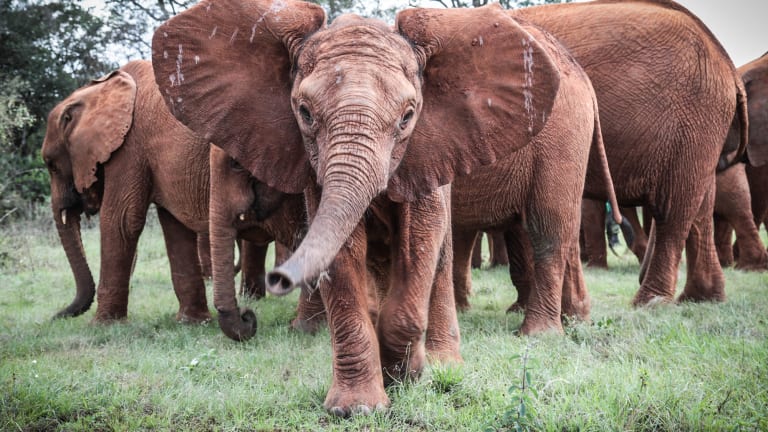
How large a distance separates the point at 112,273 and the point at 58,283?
10.9ft

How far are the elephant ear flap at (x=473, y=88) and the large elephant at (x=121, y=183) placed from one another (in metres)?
3.36

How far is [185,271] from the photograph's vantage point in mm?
7676

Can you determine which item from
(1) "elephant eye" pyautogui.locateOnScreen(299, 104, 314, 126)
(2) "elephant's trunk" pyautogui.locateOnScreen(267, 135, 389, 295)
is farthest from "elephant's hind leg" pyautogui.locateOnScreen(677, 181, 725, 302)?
(1) "elephant eye" pyautogui.locateOnScreen(299, 104, 314, 126)

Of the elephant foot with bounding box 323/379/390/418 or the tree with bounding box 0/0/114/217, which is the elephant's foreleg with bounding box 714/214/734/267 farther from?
the tree with bounding box 0/0/114/217

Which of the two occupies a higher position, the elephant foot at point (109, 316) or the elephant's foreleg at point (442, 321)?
the elephant's foreleg at point (442, 321)

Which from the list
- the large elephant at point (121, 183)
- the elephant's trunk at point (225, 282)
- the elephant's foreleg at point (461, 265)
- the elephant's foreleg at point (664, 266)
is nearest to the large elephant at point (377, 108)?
the elephant's trunk at point (225, 282)

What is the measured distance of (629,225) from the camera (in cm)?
1322

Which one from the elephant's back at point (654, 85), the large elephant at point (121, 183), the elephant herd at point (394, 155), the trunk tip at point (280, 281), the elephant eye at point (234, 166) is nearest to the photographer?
the trunk tip at point (280, 281)

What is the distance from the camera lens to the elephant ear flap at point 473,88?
13.3 feet

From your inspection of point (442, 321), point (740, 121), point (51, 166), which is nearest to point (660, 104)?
point (740, 121)

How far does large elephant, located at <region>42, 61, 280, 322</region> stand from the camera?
7105mm

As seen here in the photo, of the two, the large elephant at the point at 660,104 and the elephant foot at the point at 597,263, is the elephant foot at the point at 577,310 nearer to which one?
the large elephant at the point at 660,104

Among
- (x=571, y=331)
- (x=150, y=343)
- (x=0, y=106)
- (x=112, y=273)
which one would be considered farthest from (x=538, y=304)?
(x=0, y=106)

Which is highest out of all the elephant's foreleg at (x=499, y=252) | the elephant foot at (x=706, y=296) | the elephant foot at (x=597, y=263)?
the elephant foot at (x=706, y=296)
